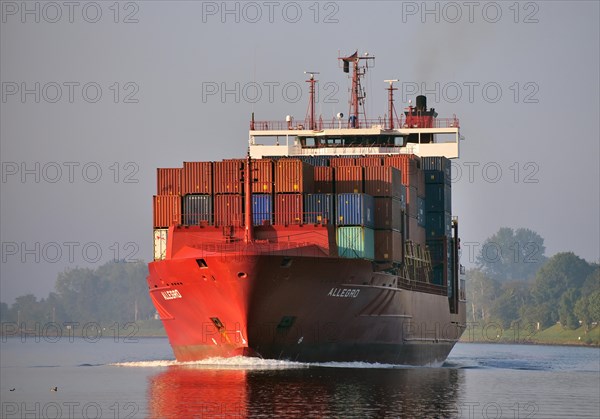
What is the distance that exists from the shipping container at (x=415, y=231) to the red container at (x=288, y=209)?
10991 mm

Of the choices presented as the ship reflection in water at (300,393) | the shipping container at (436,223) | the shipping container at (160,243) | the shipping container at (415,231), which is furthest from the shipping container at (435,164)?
the shipping container at (160,243)

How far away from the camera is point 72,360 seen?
103 meters

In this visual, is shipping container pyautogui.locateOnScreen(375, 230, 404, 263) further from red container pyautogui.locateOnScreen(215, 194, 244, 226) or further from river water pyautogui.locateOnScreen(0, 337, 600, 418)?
red container pyautogui.locateOnScreen(215, 194, 244, 226)

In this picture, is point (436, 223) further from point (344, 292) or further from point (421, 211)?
point (344, 292)

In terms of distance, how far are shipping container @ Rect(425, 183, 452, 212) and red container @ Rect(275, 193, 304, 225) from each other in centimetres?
1943

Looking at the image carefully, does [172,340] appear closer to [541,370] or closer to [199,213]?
[199,213]

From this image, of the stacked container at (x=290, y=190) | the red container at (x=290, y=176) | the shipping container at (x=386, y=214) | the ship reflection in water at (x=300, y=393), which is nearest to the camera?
the ship reflection in water at (x=300, y=393)

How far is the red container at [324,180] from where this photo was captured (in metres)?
77.8

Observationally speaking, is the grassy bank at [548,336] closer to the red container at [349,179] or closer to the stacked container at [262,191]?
the red container at [349,179]

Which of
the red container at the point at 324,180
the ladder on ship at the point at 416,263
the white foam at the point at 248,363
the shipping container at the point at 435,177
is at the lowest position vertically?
the white foam at the point at 248,363

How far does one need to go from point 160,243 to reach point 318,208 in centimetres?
952

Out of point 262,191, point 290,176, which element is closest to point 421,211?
point 290,176

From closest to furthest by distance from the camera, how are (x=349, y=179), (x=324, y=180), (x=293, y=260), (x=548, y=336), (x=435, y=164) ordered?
(x=293, y=260)
(x=324, y=180)
(x=349, y=179)
(x=435, y=164)
(x=548, y=336)

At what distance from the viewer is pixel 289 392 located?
59562 mm
